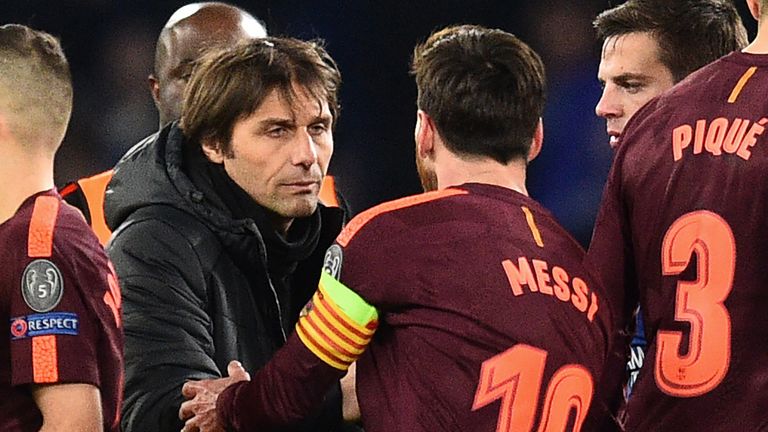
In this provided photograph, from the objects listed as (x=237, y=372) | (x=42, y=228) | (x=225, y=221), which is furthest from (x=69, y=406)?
(x=225, y=221)

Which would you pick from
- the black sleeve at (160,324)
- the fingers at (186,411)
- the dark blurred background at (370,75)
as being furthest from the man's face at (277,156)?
the dark blurred background at (370,75)

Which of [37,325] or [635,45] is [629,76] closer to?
[635,45]

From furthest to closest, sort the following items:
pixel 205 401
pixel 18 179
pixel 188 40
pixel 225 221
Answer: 1. pixel 188 40
2. pixel 225 221
3. pixel 205 401
4. pixel 18 179

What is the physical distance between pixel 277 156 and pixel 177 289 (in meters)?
0.32

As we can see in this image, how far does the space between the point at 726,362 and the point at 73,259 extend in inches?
35.7

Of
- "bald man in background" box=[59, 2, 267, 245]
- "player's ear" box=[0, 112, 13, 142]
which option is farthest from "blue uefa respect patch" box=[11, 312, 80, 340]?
"bald man in background" box=[59, 2, 267, 245]

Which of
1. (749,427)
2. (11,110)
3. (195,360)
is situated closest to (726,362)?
(749,427)

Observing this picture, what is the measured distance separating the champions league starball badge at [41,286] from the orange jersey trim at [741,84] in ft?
3.18

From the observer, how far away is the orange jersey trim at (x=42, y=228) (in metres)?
1.79

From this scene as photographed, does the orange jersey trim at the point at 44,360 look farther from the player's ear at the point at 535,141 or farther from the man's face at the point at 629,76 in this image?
the man's face at the point at 629,76

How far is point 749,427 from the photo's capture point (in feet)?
6.23

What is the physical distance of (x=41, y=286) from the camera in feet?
5.83

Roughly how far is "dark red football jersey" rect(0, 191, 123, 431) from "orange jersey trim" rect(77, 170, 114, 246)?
1.23m

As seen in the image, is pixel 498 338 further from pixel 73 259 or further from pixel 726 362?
pixel 73 259
